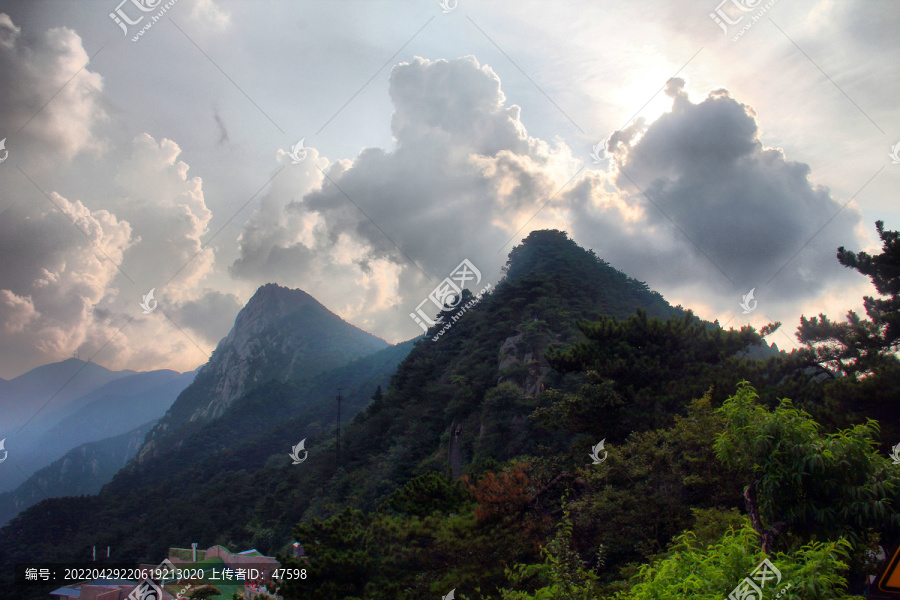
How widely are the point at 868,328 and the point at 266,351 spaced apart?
12180 cm

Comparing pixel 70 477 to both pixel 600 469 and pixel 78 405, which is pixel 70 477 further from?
pixel 600 469

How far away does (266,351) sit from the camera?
12194 cm

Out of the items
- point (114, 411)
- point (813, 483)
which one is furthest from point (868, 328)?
point (114, 411)

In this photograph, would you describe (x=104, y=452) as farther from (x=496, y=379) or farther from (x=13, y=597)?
(x=496, y=379)

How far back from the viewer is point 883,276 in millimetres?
15359

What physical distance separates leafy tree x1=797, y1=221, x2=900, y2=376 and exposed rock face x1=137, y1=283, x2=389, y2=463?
102 m

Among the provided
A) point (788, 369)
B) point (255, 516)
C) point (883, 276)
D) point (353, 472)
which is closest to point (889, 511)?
point (788, 369)

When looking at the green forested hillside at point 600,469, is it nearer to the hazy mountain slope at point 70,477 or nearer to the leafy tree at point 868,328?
the leafy tree at point 868,328

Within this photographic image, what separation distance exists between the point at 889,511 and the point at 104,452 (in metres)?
148

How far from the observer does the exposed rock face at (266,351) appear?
11344 centimetres

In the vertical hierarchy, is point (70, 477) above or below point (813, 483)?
above

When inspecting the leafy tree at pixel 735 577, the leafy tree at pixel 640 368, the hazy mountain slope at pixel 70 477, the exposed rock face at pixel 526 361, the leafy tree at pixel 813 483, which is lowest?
the leafy tree at pixel 735 577
